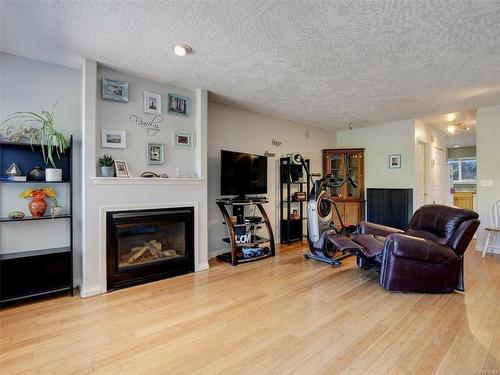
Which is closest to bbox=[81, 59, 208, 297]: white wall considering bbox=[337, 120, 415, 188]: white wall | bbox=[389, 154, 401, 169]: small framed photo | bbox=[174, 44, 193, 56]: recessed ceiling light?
bbox=[174, 44, 193, 56]: recessed ceiling light

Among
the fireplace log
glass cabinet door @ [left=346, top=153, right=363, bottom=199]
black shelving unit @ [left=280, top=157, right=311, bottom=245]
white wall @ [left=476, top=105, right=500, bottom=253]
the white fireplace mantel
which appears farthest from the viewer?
glass cabinet door @ [left=346, top=153, right=363, bottom=199]

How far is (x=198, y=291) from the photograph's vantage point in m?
2.73

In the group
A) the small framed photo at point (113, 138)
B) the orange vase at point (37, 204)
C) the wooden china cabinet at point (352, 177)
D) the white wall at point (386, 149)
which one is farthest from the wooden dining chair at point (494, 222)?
the orange vase at point (37, 204)

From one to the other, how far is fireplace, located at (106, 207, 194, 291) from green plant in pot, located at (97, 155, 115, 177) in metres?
0.42

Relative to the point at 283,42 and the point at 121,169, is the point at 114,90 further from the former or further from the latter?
the point at 283,42

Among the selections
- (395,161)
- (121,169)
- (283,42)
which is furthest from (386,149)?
(121,169)

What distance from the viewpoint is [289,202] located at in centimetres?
477

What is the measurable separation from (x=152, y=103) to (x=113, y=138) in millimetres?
630

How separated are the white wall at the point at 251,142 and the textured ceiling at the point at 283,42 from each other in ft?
2.14

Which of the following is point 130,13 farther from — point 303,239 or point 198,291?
point 303,239

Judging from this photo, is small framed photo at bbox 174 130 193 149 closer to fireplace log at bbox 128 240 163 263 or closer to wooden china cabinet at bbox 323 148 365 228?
fireplace log at bbox 128 240 163 263

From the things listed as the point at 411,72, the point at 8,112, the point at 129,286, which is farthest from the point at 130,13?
the point at 411,72

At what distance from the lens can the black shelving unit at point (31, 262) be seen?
Answer: 231cm

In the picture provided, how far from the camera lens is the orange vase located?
2477 millimetres
